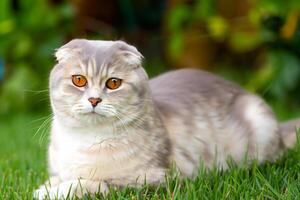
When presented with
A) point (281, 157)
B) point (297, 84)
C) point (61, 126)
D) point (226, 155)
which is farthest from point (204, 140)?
point (297, 84)

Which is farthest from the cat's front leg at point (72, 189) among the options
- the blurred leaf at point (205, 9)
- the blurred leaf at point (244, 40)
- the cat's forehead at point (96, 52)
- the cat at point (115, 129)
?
the blurred leaf at point (244, 40)

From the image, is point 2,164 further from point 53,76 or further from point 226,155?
point 226,155

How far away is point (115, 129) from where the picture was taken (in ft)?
11.4

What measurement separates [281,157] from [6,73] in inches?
173

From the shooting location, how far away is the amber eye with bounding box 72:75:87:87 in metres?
3.35

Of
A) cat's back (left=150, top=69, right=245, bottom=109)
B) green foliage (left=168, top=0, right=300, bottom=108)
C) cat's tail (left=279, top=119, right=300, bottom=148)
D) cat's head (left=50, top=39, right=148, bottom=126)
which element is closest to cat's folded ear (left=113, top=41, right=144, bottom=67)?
cat's head (left=50, top=39, right=148, bottom=126)

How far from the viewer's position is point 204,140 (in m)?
3.94

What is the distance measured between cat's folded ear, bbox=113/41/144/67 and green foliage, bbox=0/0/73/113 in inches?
151

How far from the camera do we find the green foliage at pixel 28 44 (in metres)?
7.25

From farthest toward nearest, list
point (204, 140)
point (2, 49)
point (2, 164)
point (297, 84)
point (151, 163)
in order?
point (2, 49) < point (297, 84) < point (2, 164) < point (204, 140) < point (151, 163)

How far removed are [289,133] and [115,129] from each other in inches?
57.6

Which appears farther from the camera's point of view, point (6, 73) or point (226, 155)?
point (6, 73)

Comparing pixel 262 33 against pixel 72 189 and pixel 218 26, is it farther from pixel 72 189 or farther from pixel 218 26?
pixel 72 189

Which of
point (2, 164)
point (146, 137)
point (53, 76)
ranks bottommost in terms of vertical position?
point (2, 164)
